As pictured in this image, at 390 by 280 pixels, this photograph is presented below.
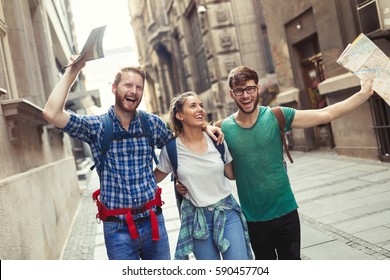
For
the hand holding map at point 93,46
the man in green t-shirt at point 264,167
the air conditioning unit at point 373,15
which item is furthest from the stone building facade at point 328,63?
the hand holding map at point 93,46

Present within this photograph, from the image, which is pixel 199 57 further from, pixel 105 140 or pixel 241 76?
pixel 105 140

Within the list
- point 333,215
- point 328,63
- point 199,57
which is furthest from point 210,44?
point 333,215

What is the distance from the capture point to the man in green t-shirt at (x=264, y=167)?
2.52m

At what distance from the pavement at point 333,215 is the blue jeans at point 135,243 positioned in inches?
68.8

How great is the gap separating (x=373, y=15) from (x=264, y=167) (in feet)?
18.3

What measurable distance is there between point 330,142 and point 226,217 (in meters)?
8.93

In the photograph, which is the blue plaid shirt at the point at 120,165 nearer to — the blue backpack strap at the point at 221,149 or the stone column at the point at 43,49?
the blue backpack strap at the point at 221,149

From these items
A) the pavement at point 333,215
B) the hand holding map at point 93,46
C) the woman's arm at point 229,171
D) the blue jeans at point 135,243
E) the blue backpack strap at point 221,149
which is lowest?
the pavement at point 333,215

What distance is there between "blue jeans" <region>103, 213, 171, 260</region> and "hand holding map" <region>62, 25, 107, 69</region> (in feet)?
3.24

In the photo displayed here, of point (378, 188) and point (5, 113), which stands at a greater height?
point (5, 113)

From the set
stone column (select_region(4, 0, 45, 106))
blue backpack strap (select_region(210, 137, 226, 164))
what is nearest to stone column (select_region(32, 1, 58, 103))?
stone column (select_region(4, 0, 45, 106))

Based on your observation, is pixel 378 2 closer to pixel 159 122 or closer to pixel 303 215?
pixel 303 215
